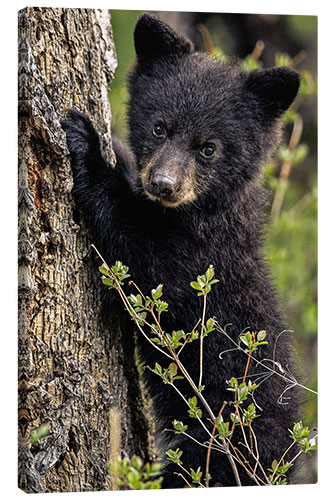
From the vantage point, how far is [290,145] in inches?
245

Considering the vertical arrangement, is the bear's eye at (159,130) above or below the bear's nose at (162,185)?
above

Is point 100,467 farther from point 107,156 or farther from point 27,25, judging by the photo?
point 27,25

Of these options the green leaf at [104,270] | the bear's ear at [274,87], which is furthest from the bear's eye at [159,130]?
the green leaf at [104,270]

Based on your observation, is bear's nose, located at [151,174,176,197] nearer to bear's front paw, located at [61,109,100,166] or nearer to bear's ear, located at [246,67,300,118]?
bear's front paw, located at [61,109,100,166]

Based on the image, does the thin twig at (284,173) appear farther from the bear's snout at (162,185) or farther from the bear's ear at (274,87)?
the bear's snout at (162,185)

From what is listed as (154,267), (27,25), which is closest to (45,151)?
(27,25)

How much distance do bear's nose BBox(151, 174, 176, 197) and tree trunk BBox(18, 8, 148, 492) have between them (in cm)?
47

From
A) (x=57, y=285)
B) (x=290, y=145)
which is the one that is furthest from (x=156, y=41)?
(x=290, y=145)

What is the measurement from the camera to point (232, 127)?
4449mm

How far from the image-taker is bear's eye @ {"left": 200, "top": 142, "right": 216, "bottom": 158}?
440cm

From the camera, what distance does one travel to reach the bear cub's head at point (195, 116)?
4344mm

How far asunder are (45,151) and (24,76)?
16.0 inches

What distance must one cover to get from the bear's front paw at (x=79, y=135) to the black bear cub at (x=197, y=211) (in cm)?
2

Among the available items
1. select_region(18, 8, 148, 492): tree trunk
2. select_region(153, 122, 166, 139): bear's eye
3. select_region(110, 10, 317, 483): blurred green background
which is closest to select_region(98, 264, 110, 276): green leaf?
select_region(18, 8, 148, 492): tree trunk
